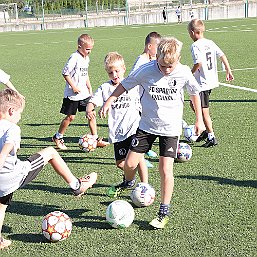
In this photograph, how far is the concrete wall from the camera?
5050 cm

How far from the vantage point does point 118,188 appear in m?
6.00

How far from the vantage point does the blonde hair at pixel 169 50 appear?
4.86 meters

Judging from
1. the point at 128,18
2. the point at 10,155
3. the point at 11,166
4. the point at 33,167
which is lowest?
the point at 128,18

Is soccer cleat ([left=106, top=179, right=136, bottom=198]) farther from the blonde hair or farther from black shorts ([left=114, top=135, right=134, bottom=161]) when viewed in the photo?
the blonde hair

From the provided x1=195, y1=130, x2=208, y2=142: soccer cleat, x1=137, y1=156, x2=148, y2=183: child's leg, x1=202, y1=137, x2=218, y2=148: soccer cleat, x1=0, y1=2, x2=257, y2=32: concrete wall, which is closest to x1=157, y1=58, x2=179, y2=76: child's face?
x1=137, y1=156, x2=148, y2=183: child's leg

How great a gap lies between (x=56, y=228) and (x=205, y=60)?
13.9 ft

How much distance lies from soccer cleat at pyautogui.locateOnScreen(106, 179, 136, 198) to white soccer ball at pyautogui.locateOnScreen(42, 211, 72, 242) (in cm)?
110

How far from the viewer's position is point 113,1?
53.8 m

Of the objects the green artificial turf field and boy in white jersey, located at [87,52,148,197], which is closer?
the green artificial turf field

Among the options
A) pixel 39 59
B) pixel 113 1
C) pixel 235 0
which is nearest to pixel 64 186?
A: pixel 39 59

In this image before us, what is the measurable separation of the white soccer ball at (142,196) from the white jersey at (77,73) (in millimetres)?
3340

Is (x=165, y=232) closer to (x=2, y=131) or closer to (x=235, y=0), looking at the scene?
(x=2, y=131)

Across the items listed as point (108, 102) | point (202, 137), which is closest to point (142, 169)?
point (108, 102)

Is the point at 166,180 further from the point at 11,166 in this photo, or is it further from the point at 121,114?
the point at 11,166
